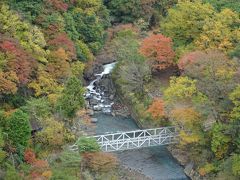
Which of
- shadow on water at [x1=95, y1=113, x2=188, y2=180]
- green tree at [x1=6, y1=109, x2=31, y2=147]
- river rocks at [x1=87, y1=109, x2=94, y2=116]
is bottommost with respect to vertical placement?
shadow on water at [x1=95, y1=113, x2=188, y2=180]

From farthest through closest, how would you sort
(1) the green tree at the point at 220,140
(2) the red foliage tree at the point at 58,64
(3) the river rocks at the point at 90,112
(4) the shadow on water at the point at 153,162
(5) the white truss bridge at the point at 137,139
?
(3) the river rocks at the point at 90,112, (2) the red foliage tree at the point at 58,64, (5) the white truss bridge at the point at 137,139, (4) the shadow on water at the point at 153,162, (1) the green tree at the point at 220,140

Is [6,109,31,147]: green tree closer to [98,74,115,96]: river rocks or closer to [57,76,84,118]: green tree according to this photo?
[57,76,84,118]: green tree

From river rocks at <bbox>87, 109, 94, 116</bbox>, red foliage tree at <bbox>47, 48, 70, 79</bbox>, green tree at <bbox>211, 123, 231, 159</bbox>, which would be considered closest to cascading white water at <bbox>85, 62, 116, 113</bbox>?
river rocks at <bbox>87, 109, 94, 116</bbox>

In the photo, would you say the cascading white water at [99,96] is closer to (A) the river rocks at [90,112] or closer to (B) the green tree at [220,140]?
(A) the river rocks at [90,112]

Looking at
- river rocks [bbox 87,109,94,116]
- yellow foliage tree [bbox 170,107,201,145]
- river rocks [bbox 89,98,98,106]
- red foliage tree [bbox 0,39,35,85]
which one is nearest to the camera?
yellow foliage tree [bbox 170,107,201,145]

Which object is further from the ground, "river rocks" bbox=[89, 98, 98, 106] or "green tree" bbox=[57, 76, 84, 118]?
"green tree" bbox=[57, 76, 84, 118]

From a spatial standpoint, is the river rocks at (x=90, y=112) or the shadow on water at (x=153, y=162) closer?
the shadow on water at (x=153, y=162)

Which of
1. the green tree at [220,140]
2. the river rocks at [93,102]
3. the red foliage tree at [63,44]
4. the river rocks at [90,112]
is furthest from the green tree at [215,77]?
the red foliage tree at [63,44]

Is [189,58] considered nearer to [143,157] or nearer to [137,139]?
[137,139]

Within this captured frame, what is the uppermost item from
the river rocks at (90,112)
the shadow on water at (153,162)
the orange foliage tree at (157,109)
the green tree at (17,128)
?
the green tree at (17,128)
